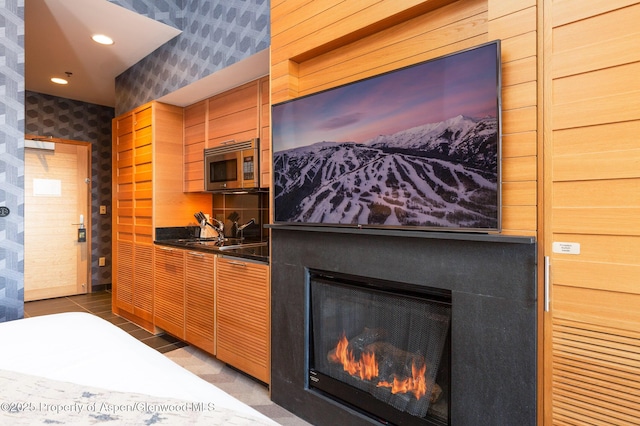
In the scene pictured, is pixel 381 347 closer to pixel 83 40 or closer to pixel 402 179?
pixel 402 179

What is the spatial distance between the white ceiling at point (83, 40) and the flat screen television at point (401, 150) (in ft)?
6.15

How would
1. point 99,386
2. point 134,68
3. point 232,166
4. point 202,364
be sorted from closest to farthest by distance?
point 99,386 → point 202,364 → point 232,166 → point 134,68

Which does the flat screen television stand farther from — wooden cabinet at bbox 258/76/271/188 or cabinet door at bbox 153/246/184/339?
cabinet door at bbox 153/246/184/339

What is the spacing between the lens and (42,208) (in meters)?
4.89

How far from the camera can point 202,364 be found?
284 cm

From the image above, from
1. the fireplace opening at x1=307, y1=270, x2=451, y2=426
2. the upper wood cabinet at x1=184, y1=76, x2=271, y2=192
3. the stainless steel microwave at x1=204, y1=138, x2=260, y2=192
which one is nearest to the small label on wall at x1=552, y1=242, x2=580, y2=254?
the fireplace opening at x1=307, y1=270, x2=451, y2=426

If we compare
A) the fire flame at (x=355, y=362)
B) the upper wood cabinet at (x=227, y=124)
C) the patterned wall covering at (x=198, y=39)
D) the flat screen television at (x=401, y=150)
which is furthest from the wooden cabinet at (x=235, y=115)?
the fire flame at (x=355, y=362)

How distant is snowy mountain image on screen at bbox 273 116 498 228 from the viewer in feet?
4.46

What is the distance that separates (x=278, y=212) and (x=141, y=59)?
2839 millimetres

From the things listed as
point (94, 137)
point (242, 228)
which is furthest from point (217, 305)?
point (94, 137)

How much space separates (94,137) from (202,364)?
4.34 metres

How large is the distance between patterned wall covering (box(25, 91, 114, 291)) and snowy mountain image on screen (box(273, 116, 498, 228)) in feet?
14.8

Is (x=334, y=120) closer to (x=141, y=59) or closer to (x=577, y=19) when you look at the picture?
(x=577, y=19)

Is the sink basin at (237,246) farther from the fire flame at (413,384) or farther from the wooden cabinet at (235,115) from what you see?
the fire flame at (413,384)
